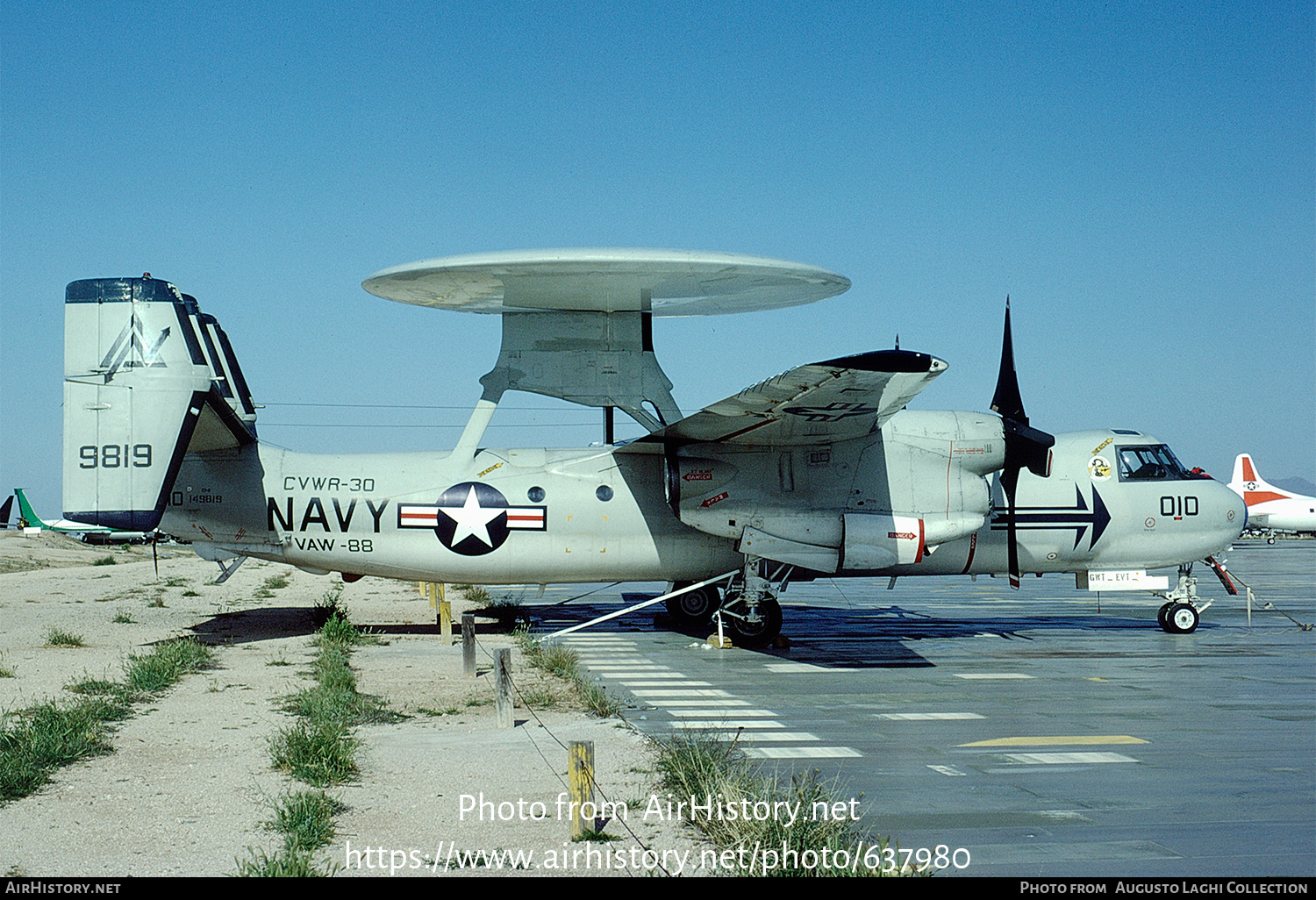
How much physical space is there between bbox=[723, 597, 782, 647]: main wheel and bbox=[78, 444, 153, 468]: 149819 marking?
10132mm

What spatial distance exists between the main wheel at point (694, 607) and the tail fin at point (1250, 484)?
253 ft

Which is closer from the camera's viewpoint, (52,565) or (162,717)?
(162,717)

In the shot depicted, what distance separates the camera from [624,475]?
1980cm

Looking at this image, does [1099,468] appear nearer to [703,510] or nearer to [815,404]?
[815,404]

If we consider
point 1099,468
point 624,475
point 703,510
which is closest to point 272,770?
point 703,510

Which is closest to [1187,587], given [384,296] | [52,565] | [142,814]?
[384,296]

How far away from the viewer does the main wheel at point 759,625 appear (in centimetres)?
1906

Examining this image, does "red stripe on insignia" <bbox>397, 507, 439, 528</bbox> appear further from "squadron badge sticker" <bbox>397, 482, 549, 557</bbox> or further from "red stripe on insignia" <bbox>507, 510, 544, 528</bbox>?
"red stripe on insignia" <bbox>507, 510, 544, 528</bbox>

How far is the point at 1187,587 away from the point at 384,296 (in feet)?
55.0

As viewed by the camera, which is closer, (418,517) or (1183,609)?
(418,517)

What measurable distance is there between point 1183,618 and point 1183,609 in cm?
20

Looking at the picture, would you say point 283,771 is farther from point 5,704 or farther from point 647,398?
point 647,398
